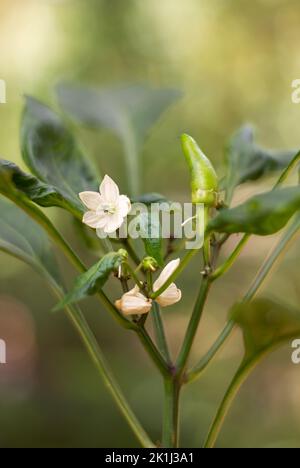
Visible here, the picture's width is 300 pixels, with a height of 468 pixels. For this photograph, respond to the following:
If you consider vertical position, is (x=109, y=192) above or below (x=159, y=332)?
above

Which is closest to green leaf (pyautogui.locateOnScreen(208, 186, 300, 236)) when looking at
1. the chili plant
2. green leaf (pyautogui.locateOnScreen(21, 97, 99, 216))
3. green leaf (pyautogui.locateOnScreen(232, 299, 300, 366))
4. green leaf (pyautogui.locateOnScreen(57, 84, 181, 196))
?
the chili plant

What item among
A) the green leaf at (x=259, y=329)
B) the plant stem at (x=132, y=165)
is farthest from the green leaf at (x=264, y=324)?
the plant stem at (x=132, y=165)

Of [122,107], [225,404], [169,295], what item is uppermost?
[122,107]

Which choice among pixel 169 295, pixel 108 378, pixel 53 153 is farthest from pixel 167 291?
pixel 53 153

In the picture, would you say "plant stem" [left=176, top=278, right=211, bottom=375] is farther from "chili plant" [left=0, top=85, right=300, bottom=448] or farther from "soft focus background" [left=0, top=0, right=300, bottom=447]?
"soft focus background" [left=0, top=0, right=300, bottom=447]

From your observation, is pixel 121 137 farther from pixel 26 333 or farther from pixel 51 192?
pixel 26 333

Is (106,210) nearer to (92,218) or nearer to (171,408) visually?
(92,218)
